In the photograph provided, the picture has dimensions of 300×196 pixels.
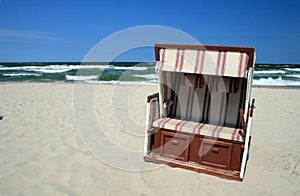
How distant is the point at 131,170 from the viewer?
3.46 metres

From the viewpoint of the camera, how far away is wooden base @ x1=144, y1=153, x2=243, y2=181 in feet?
10.9

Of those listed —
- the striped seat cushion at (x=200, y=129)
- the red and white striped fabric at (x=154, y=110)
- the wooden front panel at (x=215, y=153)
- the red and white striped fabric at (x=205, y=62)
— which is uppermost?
the red and white striped fabric at (x=205, y=62)

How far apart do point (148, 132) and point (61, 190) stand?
1.36 metres

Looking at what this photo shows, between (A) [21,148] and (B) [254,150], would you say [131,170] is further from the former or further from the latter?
(B) [254,150]

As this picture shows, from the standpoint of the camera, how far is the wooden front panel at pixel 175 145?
364 centimetres

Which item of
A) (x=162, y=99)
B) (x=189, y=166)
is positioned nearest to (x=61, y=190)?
(x=189, y=166)

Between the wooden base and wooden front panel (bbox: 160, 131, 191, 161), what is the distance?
0.07 m

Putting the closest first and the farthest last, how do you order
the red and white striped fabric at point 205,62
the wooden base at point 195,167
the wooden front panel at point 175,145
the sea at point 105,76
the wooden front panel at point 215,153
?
the red and white striped fabric at point 205,62
the wooden base at point 195,167
the wooden front panel at point 215,153
the wooden front panel at point 175,145
the sea at point 105,76

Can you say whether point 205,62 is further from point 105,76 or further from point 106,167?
point 105,76

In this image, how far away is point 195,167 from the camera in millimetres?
3510

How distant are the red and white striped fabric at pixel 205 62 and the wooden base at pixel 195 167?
4.03 ft

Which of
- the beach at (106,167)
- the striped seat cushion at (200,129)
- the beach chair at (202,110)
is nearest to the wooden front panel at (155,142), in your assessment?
the beach chair at (202,110)

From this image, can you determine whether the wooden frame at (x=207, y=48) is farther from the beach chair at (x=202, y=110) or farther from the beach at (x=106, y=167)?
the beach at (x=106, y=167)

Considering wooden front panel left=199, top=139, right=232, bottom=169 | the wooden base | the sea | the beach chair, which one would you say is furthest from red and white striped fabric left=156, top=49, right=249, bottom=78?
the sea
